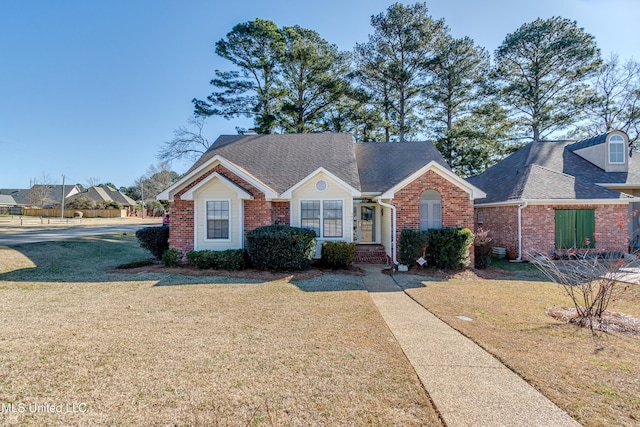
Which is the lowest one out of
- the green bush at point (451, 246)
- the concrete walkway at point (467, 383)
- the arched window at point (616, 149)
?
the concrete walkway at point (467, 383)

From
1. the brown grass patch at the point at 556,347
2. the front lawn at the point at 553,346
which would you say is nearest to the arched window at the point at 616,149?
the front lawn at the point at 553,346

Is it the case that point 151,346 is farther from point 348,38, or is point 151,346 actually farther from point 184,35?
point 348,38

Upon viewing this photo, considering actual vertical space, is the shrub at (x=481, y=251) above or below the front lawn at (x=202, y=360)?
above

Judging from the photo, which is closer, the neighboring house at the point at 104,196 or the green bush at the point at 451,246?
the green bush at the point at 451,246

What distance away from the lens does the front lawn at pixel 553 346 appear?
3.30 meters

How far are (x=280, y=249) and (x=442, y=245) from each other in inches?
226

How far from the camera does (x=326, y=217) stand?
12508mm

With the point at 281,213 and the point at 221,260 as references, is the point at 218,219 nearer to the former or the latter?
the point at 221,260

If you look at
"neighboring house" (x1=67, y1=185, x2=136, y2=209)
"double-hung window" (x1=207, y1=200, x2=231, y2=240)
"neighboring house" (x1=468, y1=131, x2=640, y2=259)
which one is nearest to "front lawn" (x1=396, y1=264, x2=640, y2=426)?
"neighboring house" (x1=468, y1=131, x2=640, y2=259)

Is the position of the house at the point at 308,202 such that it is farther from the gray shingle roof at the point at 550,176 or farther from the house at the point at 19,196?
the house at the point at 19,196

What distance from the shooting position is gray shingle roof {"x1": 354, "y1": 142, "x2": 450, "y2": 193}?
14.0 m

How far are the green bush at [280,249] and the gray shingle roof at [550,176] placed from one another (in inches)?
380

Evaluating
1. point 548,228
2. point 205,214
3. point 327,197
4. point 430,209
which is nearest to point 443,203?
point 430,209

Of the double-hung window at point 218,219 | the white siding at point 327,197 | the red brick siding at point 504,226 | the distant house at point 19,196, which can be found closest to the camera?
the double-hung window at point 218,219
